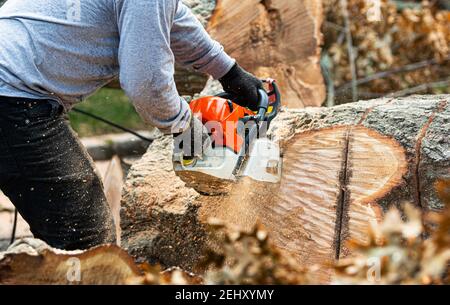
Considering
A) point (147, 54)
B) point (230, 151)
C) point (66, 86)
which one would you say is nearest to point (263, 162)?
point (230, 151)

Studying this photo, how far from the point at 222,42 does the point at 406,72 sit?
2613 mm

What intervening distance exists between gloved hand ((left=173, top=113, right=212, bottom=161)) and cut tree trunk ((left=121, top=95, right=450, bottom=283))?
0.23 m

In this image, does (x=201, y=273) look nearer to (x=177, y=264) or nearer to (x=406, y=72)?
(x=177, y=264)

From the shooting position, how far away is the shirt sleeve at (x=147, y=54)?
1.73 meters

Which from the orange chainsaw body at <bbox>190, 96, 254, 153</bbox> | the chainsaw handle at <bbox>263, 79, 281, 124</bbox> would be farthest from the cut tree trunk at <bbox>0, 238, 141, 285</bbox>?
the chainsaw handle at <bbox>263, 79, 281, 124</bbox>

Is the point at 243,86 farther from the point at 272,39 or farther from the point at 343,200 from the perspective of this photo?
the point at 272,39

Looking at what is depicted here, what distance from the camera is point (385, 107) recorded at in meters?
2.15

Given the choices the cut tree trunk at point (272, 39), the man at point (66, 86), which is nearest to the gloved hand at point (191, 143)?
the man at point (66, 86)

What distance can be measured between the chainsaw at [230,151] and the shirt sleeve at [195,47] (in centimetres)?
20

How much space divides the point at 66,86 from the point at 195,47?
49 centimetres

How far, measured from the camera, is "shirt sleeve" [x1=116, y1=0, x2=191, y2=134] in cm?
173

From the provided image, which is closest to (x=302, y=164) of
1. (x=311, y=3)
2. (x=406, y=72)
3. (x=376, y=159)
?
(x=376, y=159)

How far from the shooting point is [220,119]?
2.03m

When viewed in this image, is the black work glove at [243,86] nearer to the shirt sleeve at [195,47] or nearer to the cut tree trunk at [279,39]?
the shirt sleeve at [195,47]
